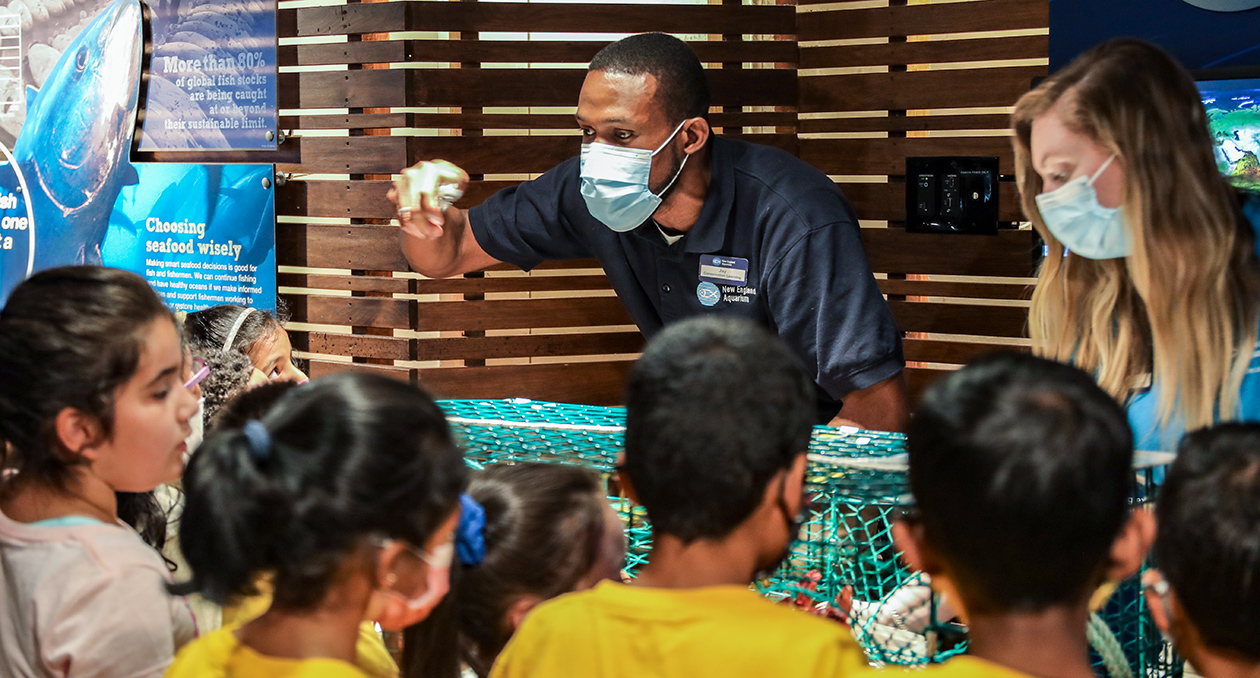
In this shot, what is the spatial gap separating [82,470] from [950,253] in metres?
3.42

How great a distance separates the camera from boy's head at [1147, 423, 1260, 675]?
4.08ft

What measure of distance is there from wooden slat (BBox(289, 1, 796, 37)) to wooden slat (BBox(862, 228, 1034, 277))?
0.89m

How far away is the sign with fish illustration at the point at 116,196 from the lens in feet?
15.1

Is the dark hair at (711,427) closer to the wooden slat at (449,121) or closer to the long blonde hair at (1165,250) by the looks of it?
the long blonde hair at (1165,250)

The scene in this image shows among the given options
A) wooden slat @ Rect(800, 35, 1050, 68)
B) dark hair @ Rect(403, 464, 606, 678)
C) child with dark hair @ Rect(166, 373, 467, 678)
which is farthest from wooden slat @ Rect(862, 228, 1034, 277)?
child with dark hair @ Rect(166, 373, 467, 678)

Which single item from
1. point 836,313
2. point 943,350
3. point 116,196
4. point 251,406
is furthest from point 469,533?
point 116,196

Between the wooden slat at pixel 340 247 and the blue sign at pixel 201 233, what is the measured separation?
0.19 feet

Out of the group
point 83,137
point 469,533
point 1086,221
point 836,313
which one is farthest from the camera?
point 83,137

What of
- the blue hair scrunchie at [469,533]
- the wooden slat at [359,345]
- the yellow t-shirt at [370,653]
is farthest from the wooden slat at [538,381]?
the blue hair scrunchie at [469,533]

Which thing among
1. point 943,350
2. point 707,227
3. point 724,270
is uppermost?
point 707,227

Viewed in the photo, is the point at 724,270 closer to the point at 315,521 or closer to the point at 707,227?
the point at 707,227

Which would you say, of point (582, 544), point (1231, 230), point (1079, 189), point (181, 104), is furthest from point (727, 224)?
point (181, 104)

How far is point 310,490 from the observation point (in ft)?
4.08

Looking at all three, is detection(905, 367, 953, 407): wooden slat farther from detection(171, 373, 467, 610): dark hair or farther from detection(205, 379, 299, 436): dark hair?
detection(171, 373, 467, 610): dark hair
